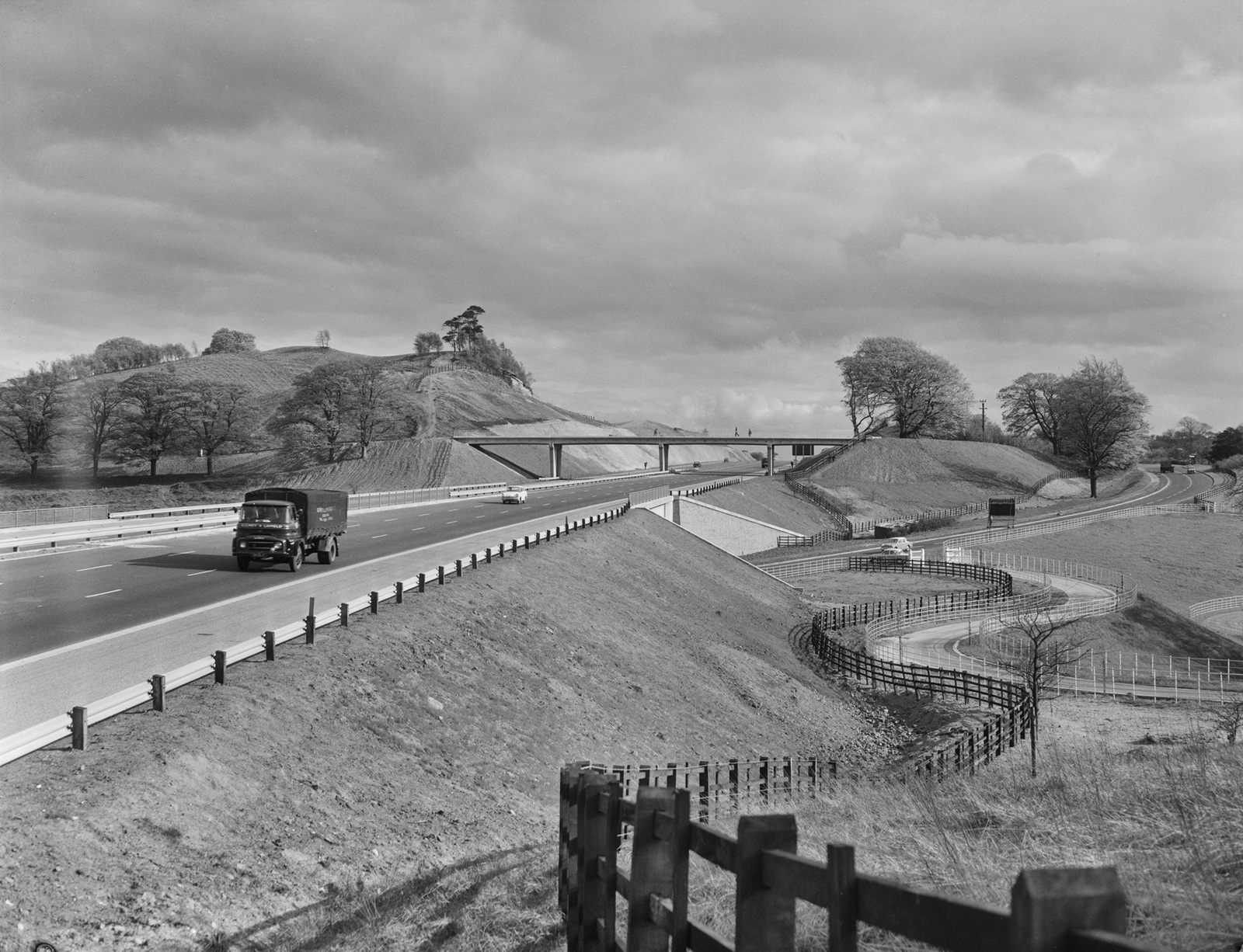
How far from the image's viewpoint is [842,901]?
3.49 m

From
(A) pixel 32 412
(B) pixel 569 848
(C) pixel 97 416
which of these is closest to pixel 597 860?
(B) pixel 569 848

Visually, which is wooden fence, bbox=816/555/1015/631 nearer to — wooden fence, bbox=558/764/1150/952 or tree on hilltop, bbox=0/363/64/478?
wooden fence, bbox=558/764/1150/952

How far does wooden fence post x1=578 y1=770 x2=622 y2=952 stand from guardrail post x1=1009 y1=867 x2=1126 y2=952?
11.8ft

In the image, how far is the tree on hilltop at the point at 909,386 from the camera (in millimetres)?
144875

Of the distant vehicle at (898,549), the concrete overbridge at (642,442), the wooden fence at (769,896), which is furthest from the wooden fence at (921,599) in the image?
the concrete overbridge at (642,442)

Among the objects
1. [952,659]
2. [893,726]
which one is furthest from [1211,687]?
[893,726]

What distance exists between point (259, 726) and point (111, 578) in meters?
17.3

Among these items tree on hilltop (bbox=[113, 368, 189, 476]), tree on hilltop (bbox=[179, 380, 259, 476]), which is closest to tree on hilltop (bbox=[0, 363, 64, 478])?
tree on hilltop (bbox=[113, 368, 189, 476])

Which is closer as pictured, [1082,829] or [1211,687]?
[1082,829]

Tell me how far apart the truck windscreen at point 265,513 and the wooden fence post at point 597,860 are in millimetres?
26271

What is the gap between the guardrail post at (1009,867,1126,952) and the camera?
2.55 metres

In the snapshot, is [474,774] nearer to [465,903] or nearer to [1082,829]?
[465,903]

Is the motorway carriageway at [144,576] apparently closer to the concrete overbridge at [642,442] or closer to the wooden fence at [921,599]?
the wooden fence at [921,599]

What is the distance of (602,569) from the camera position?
3959 cm
